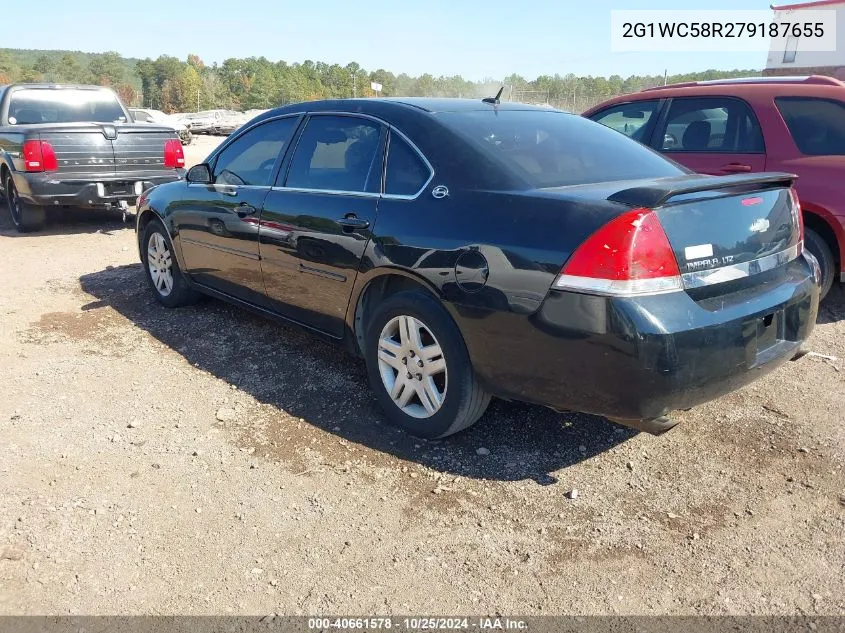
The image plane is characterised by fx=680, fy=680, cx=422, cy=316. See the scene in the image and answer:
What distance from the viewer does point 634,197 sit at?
8.73 feet

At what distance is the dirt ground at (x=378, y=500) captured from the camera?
2.41m

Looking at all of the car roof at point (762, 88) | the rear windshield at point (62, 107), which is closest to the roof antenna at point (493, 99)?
the car roof at point (762, 88)

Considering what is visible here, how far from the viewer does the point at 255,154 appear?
4.58 m

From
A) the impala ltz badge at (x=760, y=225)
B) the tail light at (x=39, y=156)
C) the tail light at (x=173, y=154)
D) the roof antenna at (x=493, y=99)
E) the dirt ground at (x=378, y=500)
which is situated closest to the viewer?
the dirt ground at (x=378, y=500)

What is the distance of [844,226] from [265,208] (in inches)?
161

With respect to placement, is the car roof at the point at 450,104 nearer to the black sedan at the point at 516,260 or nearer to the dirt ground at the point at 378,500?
the black sedan at the point at 516,260

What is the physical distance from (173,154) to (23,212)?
206 centimetres

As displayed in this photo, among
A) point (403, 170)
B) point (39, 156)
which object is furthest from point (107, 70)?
point (403, 170)

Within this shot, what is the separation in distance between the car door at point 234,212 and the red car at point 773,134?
11.3ft

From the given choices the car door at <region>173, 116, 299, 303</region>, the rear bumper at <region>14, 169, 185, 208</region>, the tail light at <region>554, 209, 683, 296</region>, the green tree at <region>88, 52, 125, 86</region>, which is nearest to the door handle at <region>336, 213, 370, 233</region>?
the car door at <region>173, 116, 299, 303</region>

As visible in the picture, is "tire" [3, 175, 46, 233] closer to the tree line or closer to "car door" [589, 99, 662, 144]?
"car door" [589, 99, 662, 144]

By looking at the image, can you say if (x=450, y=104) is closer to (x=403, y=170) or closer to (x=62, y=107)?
(x=403, y=170)

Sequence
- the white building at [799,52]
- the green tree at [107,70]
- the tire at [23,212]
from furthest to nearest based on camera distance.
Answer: the green tree at [107,70] < the white building at [799,52] < the tire at [23,212]

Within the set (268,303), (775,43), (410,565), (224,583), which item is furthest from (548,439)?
(775,43)
